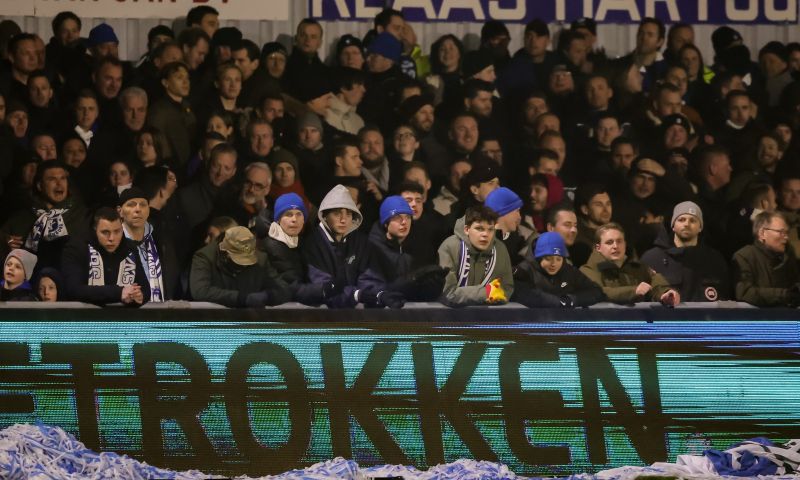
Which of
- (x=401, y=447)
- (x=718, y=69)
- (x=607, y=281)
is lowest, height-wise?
(x=401, y=447)

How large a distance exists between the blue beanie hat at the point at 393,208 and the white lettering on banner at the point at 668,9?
3107 millimetres

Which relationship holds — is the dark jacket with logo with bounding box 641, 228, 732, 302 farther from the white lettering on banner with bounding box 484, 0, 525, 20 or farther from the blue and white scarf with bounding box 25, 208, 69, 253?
the blue and white scarf with bounding box 25, 208, 69, 253

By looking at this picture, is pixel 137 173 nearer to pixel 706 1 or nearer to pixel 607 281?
pixel 607 281

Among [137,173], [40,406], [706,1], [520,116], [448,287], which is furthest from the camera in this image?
[706,1]

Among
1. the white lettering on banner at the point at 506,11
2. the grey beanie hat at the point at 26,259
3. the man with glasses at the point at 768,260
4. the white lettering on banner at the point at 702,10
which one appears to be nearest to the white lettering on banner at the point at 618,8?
the white lettering on banner at the point at 702,10

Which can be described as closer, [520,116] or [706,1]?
[520,116]

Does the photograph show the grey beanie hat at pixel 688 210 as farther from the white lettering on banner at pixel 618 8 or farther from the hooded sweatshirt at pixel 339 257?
the hooded sweatshirt at pixel 339 257

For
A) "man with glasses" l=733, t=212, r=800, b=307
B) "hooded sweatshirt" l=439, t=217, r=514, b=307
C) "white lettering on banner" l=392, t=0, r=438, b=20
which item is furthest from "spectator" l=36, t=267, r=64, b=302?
"man with glasses" l=733, t=212, r=800, b=307

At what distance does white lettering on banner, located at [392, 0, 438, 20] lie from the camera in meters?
8.66

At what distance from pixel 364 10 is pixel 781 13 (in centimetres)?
334

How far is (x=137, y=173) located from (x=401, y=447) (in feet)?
9.94

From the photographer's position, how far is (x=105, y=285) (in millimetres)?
6180

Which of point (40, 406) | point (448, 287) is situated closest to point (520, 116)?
point (448, 287)

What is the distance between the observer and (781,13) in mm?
8789
